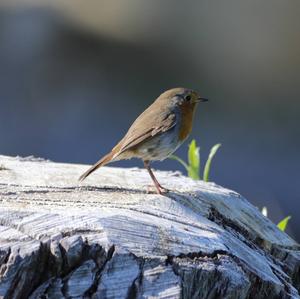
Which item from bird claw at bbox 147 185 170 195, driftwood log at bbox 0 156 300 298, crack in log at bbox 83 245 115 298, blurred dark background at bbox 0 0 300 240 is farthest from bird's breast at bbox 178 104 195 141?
blurred dark background at bbox 0 0 300 240

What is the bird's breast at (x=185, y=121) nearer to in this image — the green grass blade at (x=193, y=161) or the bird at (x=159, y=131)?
the bird at (x=159, y=131)

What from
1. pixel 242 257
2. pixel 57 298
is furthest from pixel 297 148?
pixel 57 298

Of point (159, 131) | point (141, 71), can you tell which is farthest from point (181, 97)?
point (141, 71)

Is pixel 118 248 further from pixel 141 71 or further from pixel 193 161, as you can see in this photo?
pixel 141 71

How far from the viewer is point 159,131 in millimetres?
4785

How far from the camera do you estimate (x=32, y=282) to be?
2939 mm

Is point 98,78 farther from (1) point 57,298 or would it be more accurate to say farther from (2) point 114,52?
(1) point 57,298

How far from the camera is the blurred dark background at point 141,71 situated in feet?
32.0

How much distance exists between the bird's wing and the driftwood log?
804 millimetres

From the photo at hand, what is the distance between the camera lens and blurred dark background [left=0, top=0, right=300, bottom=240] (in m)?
9.77

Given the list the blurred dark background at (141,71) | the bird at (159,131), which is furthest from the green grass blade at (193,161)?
the blurred dark background at (141,71)

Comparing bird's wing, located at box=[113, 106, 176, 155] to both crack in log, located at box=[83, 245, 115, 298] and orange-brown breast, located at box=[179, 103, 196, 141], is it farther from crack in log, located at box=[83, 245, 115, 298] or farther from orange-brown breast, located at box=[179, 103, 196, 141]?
crack in log, located at box=[83, 245, 115, 298]

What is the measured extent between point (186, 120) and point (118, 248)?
6.75 ft

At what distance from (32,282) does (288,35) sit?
7.86m
